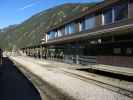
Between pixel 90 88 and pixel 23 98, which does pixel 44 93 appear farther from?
pixel 90 88

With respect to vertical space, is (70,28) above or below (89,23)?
above

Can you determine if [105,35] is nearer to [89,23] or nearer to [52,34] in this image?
[89,23]

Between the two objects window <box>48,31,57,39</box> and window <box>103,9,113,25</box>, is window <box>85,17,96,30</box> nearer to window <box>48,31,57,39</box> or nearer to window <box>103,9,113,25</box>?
window <box>103,9,113,25</box>

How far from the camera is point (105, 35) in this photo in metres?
21.2

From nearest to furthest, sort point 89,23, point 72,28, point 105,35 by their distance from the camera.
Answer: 1. point 105,35
2. point 89,23
3. point 72,28

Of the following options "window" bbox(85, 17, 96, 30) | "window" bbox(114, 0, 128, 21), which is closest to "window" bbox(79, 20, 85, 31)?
"window" bbox(85, 17, 96, 30)

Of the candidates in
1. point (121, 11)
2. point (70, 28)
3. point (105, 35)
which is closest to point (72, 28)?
point (70, 28)

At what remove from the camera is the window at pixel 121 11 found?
21266 mm

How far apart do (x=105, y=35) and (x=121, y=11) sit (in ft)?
10.0

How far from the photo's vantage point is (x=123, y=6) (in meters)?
A: 21.7

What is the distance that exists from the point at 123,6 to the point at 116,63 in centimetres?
554

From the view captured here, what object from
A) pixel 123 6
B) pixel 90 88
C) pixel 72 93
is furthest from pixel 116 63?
pixel 72 93

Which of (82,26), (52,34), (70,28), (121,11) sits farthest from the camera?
(52,34)

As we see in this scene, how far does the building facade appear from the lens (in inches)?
788
